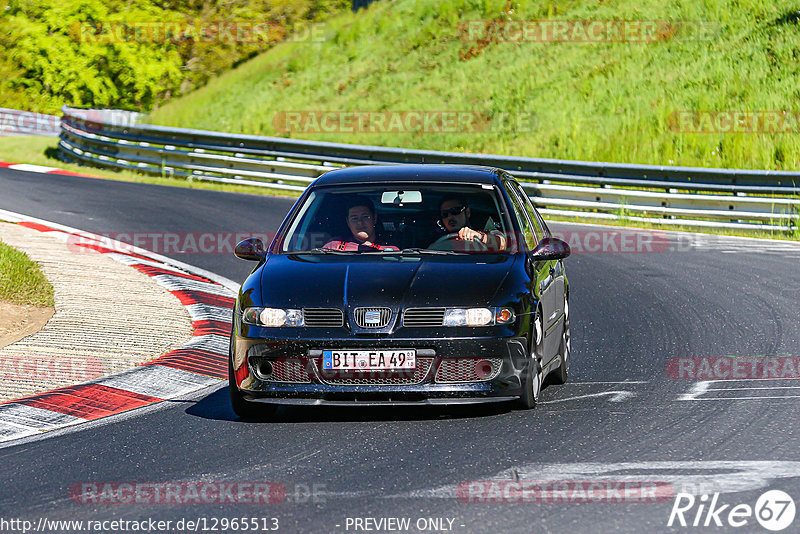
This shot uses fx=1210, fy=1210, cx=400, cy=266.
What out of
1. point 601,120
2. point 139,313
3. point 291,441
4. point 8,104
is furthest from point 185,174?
point 8,104

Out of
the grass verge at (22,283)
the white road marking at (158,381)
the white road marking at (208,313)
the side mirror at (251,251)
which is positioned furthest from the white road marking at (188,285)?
the side mirror at (251,251)

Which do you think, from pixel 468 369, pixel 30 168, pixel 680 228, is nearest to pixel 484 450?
pixel 468 369

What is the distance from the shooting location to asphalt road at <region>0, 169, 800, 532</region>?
204 inches

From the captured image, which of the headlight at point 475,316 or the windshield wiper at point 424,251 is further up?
the windshield wiper at point 424,251

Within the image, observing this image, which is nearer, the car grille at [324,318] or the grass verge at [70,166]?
the car grille at [324,318]

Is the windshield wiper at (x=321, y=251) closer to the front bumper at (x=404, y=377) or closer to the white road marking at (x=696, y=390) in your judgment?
the front bumper at (x=404, y=377)

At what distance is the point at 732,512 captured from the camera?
5.03m

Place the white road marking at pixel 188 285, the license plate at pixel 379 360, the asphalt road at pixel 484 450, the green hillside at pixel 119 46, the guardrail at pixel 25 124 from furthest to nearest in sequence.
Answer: the green hillside at pixel 119 46 → the guardrail at pixel 25 124 → the white road marking at pixel 188 285 → the license plate at pixel 379 360 → the asphalt road at pixel 484 450

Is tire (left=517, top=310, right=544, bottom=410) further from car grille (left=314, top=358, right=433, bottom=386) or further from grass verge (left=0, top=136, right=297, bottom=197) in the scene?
grass verge (left=0, top=136, right=297, bottom=197)

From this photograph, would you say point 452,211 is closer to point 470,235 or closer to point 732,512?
point 470,235

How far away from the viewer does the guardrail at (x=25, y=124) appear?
39781mm

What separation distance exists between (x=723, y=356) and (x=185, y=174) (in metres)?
18.4

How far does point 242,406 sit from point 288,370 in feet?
1.60

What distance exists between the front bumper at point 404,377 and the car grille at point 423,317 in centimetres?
10
